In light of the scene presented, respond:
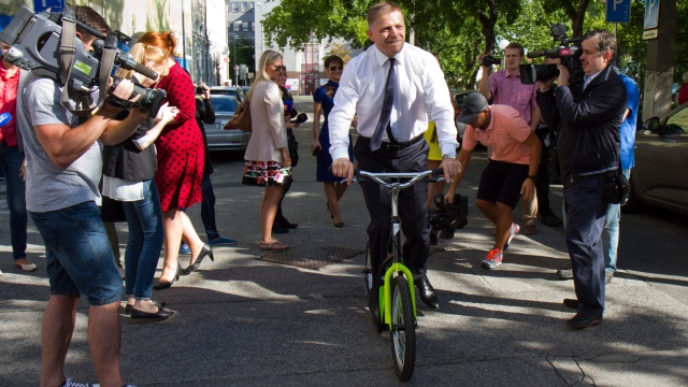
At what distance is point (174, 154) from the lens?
466cm

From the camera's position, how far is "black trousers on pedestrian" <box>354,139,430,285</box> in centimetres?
380

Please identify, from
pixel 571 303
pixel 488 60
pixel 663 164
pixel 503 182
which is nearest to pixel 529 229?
pixel 503 182

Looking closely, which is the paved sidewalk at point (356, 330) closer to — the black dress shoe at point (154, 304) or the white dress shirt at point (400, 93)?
the black dress shoe at point (154, 304)

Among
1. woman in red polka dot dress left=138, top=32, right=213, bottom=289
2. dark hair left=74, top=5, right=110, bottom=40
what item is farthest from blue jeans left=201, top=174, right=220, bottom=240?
dark hair left=74, top=5, right=110, bottom=40

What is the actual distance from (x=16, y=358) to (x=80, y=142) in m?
1.70

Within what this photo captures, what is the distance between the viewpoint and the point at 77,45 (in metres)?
2.44

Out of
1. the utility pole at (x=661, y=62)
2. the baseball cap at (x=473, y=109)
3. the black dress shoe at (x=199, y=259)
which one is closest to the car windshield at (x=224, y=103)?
the utility pole at (x=661, y=62)

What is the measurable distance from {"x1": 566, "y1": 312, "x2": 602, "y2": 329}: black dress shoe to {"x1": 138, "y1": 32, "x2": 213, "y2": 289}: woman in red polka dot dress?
2772 millimetres

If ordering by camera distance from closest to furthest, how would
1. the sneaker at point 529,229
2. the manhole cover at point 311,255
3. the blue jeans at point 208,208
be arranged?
the manhole cover at point 311,255 → the blue jeans at point 208,208 → the sneaker at point 529,229

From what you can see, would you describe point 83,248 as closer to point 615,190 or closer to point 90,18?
point 90,18

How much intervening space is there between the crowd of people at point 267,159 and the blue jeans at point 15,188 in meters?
0.01

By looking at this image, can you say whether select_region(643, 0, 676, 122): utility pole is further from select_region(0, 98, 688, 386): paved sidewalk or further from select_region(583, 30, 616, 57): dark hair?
select_region(583, 30, 616, 57): dark hair

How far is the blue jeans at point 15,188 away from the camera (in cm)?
527

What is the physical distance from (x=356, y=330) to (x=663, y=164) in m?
4.39
